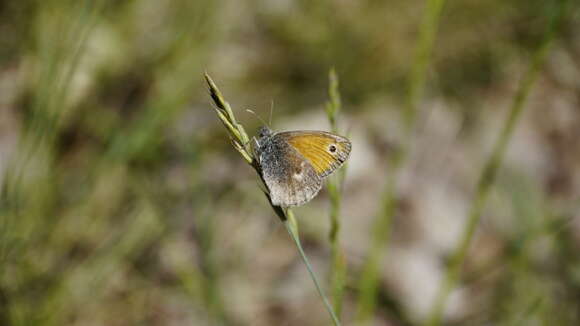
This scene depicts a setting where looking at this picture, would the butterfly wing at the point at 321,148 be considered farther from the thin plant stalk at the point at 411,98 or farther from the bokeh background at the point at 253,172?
the bokeh background at the point at 253,172

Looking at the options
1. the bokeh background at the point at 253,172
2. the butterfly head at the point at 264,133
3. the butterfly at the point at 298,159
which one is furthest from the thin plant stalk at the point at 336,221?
the bokeh background at the point at 253,172

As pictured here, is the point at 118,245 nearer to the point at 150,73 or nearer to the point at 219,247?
the point at 219,247

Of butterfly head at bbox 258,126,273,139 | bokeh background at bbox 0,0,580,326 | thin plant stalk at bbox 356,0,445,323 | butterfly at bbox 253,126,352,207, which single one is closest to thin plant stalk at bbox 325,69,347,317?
butterfly at bbox 253,126,352,207

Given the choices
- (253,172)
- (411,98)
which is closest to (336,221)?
(411,98)

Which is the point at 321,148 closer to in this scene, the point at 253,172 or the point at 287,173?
the point at 287,173

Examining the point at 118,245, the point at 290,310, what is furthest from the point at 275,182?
the point at 290,310

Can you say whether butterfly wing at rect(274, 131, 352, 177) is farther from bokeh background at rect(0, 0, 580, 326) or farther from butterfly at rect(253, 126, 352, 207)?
bokeh background at rect(0, 0, 580, 326)

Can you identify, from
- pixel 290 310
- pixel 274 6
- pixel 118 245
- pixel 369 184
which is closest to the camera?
pixel 118 245
